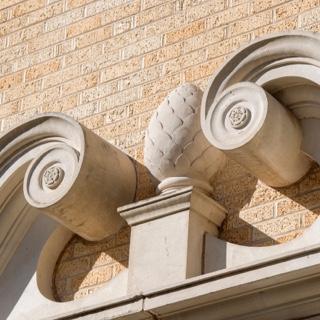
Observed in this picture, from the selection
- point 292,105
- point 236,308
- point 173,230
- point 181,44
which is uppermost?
point 181,44

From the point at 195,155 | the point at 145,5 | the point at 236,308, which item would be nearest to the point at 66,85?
the point at 145,5

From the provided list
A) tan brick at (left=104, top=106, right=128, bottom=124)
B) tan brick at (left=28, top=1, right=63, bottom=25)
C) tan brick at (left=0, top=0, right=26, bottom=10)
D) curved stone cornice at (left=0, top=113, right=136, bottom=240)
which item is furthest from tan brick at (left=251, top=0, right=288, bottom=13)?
tan brick at (left=0, top=0, right=26, bottom=10)

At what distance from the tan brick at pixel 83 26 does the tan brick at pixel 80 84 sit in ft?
0.80

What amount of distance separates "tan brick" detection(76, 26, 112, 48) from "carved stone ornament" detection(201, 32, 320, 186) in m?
0.95

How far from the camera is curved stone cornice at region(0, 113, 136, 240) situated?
6.20 m

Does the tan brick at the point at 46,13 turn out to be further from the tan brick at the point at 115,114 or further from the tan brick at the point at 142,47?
the tan brick at the point at 115,114

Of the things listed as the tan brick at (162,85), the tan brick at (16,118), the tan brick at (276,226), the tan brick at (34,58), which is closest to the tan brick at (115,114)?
the tan brick at (162,85)

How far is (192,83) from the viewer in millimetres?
6340

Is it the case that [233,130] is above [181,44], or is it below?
below

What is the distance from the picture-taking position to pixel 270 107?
576 centimetres

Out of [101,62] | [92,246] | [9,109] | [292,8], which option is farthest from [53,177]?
[292,8]

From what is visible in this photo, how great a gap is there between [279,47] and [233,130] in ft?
1.16

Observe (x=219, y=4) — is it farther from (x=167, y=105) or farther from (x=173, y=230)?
(x=173, y=230)

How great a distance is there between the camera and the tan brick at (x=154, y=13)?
665 cm
